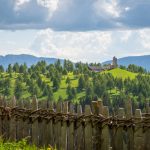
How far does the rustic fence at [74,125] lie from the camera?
36.4 feet

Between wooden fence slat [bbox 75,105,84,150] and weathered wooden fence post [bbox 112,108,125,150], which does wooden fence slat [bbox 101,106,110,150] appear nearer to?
weathered wooden fence post [bbox 112,108,125,150]

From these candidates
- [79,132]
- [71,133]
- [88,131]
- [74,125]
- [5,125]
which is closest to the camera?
[88,131]

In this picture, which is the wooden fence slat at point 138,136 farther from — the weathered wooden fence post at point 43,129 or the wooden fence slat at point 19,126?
the wooden fence slat at point 19,126

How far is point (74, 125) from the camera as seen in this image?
12.6 m

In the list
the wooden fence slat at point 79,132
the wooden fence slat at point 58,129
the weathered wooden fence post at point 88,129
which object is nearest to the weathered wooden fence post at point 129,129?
the weathered wooden fence post at point 88,129

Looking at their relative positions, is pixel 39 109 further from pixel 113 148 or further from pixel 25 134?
pixel 113 148

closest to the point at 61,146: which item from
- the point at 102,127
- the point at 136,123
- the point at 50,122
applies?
the point at 50,122

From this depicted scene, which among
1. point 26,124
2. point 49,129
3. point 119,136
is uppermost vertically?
point 26,124

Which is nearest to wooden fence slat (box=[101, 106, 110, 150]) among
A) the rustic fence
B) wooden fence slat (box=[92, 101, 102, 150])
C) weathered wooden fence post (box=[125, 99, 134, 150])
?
the rustic fence

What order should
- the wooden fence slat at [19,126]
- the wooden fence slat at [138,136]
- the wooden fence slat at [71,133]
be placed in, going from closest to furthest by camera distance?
the wooden fence slat at [138,136] < the wooden fence slat at [71,133] < the wooden fence slat at [19,126]

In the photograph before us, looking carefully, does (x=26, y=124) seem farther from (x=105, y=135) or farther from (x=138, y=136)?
(x=138, y=136)

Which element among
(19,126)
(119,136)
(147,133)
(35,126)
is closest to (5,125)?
(19,126)

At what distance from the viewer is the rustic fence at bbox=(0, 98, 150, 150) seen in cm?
1109

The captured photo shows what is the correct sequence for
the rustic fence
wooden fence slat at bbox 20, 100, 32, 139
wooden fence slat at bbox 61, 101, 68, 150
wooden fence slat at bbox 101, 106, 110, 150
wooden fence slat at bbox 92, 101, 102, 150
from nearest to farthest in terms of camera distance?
the rustic fence < wooden fence slat at bbox 101, 106, 110, 150 < wooden fence slat at bbox 92, 101, 102, 150 < wooden fence slat at bbox 61, 101, 68, 150 < wooden fence slat at bbox 20, 100, 32, 139
